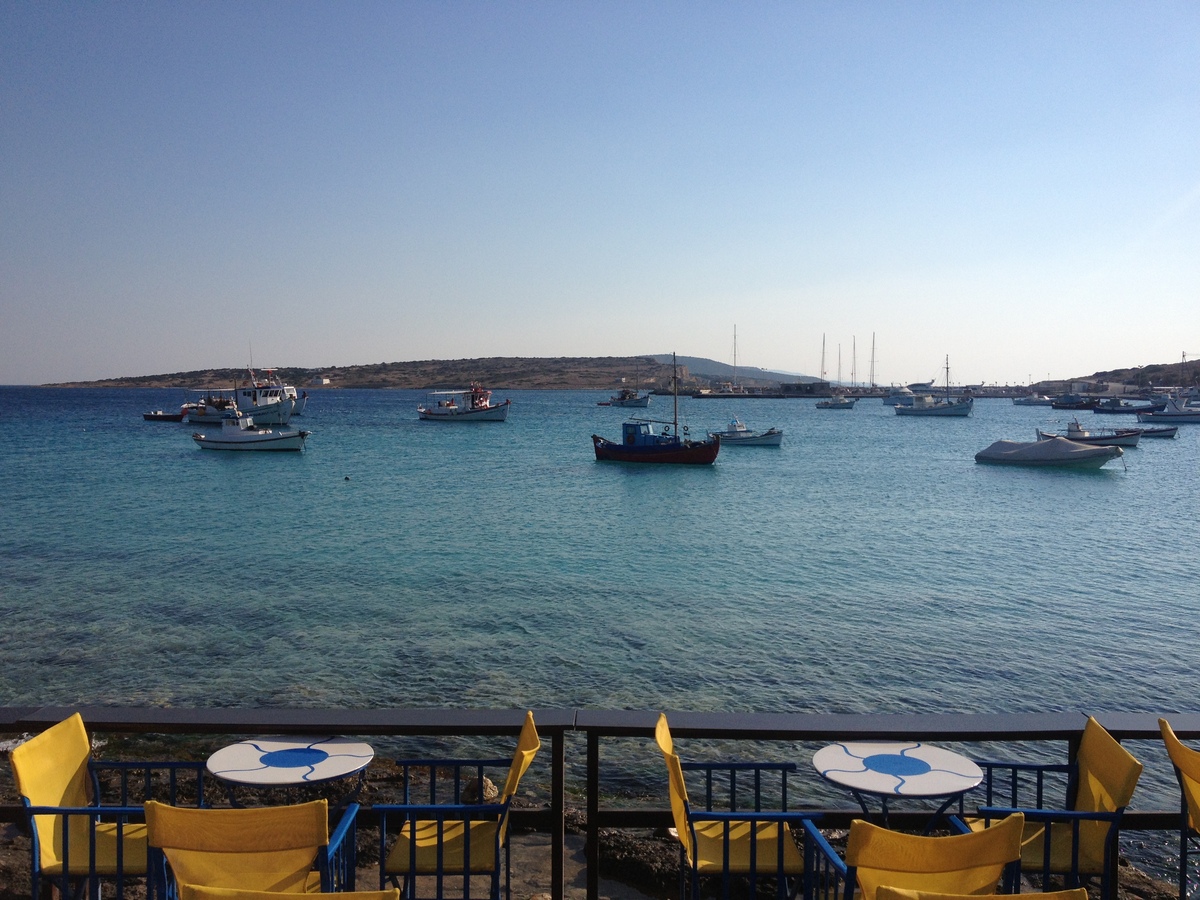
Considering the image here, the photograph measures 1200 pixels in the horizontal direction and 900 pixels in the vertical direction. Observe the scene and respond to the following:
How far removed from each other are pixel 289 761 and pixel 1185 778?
11.4 feet

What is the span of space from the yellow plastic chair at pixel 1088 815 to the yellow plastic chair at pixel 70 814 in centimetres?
318

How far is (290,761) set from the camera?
371 centimetres

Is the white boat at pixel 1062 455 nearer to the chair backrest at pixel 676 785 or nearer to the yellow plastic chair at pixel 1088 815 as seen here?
the yellow plastic chair at pixel 1088 815

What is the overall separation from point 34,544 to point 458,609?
13.2 metres

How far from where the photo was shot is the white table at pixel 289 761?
11.6 feet

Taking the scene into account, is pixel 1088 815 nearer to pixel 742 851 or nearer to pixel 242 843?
pixel 742 851

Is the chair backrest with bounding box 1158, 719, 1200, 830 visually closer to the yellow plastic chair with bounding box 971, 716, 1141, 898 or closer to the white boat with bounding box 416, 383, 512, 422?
the yellow plastic chair with bounding box 971, 716, 1141, 898

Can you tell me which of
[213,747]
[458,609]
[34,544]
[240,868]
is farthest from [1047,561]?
[34,544]

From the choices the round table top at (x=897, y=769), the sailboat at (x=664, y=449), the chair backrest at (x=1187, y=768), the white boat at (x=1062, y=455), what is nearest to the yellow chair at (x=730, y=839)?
the round table top at (x=897, y=769)

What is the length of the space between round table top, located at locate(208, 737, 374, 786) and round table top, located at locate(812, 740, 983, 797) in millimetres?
1899

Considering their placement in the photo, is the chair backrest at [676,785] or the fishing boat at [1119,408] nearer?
the chair backrest at [676,785]

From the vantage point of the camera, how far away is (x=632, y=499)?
34281 millimetres

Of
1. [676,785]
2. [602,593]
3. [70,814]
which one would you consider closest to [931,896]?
[676,785]

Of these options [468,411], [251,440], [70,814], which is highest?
[468,411]
